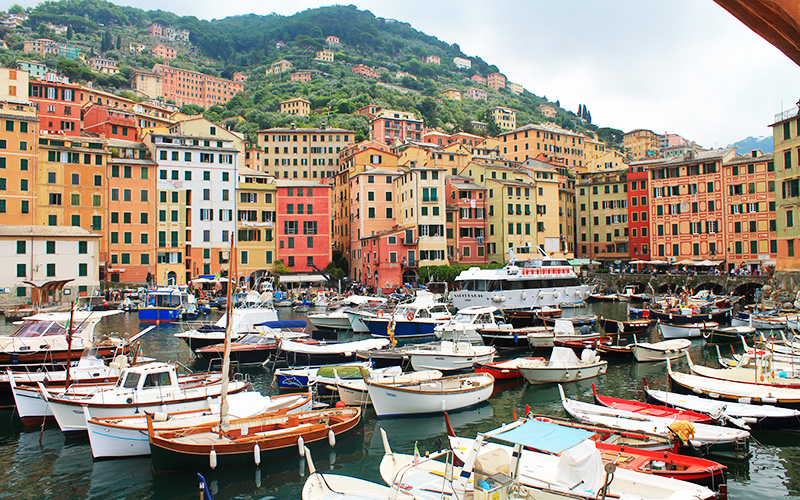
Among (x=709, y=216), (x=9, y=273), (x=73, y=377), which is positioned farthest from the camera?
(x=709, y=216)

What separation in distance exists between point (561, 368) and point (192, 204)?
54557 mm

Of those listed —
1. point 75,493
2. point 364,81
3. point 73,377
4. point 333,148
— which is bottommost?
point 75,493

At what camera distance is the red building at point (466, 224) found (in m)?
71.1

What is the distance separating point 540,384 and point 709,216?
52.0m

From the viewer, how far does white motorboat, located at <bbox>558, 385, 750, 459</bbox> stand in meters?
15.4

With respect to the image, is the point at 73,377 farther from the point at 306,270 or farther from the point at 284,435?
the point at 306,270

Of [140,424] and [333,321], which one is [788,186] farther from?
[140,424]

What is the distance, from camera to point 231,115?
145m

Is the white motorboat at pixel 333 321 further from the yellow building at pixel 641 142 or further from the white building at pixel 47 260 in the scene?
the yellow building at pixel 641 142

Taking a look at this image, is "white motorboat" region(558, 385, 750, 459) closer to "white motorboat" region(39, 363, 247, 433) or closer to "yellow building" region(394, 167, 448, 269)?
"white motorboat" region(39, 363, 247, 433)

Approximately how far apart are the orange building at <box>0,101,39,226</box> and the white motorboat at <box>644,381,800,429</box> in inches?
2508

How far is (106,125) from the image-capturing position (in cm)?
7669

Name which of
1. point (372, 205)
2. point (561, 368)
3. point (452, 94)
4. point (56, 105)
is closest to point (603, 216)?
point (372, 205)

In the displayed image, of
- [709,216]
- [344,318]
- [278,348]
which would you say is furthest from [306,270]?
[709,216]
